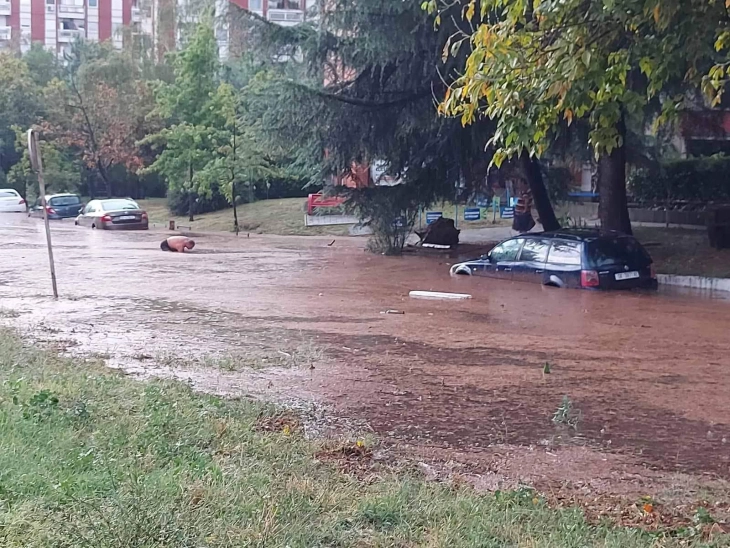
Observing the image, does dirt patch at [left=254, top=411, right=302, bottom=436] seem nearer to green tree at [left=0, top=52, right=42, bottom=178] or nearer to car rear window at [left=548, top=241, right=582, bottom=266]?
car rear window at [left=548, top=241, right=582, bottom=266]

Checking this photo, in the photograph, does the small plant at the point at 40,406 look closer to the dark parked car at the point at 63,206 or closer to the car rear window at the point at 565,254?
the car rear window at the point at 565,254

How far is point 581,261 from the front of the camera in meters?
16.4

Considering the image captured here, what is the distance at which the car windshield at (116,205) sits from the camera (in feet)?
125

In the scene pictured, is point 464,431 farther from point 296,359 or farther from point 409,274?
point 409,274

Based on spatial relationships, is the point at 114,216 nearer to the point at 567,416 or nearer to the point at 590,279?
the point at 590,279

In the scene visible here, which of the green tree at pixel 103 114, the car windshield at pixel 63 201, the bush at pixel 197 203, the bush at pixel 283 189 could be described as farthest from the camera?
the green tree at pixel 103 114

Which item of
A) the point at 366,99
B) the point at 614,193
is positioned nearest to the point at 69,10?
the point at 366,99

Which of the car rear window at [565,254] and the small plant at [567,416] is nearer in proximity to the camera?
the small plant at [567,416]

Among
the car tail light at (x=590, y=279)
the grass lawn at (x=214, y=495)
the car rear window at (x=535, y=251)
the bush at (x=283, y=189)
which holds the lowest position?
the grass lawn at (x=214, y=495)

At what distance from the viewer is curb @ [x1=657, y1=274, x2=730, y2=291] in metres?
18.6

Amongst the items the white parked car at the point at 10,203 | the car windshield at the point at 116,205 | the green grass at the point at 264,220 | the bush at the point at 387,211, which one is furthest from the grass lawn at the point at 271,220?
the white parked car at the point at 10,203

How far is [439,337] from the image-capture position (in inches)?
488

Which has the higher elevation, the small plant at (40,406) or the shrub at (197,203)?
the shrub at (197,203)

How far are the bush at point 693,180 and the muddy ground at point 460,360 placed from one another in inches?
481
